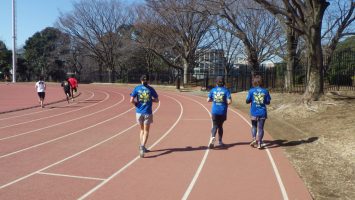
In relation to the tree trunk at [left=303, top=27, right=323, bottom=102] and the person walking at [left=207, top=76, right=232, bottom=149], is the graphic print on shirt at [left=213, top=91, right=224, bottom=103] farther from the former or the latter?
the tree trunk at [left=303, top=27, right=323, bottom=102]

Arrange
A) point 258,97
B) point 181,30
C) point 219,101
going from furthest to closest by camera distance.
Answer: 1. point 181,30
2. point 219,101
3. point 258,97

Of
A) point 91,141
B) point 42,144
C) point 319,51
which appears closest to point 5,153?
point 42,144

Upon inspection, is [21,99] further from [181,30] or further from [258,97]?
[181,30]

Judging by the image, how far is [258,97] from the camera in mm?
9961

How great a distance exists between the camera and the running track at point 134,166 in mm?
6654

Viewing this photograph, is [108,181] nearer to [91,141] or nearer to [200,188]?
[200,188]

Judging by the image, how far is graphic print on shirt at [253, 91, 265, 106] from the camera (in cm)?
994

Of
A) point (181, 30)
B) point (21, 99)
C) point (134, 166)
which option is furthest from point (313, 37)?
point (181, 30)

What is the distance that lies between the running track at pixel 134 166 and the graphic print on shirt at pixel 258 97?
3.58ft

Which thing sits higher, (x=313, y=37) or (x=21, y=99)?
(x=313, y=37)

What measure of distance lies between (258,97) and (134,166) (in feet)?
11.1

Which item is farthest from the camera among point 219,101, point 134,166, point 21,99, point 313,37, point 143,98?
point 21,99

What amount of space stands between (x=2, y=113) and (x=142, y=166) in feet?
38.0

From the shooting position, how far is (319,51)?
665 inches
